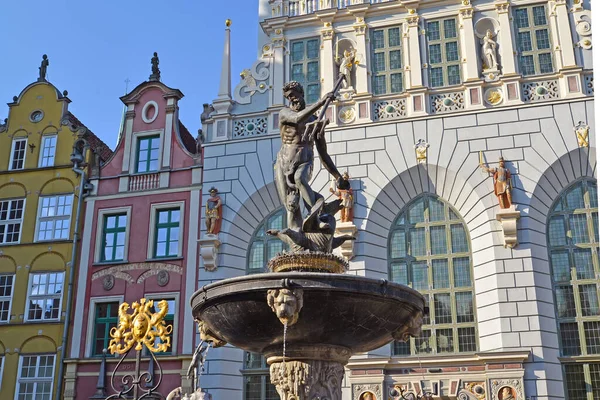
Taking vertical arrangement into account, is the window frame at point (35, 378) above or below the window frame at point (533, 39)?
below

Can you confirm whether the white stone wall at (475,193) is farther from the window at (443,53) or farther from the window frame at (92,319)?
the window frame at (92,319)

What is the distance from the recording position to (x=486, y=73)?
899 inches

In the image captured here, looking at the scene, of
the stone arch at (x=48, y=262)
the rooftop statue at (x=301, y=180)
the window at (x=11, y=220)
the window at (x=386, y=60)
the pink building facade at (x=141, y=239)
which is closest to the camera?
the rooftop statue at (x=301, y=180)

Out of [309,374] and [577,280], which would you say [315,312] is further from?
[577,280]

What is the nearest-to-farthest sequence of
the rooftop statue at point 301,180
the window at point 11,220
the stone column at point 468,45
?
the rooftop statue at point 301,180
the stone column at point 468,45
the window at point 11,220

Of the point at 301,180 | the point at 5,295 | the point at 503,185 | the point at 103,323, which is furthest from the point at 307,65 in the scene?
the point at 301,180

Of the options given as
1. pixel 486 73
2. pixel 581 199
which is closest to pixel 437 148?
pixel 486 73

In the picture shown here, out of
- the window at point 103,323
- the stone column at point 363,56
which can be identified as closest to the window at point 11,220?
the window at point 103,323

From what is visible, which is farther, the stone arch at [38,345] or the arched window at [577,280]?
the stone arch at [38,345]

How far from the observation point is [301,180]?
996 centimetres

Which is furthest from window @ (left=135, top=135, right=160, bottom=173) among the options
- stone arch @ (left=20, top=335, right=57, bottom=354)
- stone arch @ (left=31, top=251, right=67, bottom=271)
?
stone arch @ (left=20, top=335, right=57, bottom=354)

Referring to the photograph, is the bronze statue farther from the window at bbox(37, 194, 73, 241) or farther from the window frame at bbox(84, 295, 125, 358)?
the window frame at bbox(84, 295, 125, 358)

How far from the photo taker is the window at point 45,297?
24125mm

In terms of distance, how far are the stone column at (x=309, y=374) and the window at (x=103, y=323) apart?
15.4 m
